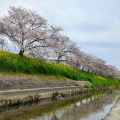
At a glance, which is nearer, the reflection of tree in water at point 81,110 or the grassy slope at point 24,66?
the reflection of tree in water at point 81,110

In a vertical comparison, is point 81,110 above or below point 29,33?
below

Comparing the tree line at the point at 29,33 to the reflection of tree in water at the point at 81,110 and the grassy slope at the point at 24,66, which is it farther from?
the reflection of tree in water at the point at 81,110

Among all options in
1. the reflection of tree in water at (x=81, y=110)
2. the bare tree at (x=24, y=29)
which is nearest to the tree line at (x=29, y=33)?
the bare tree at (x=24, y=29)

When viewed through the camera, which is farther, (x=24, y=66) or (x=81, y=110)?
(x=24, y=66)

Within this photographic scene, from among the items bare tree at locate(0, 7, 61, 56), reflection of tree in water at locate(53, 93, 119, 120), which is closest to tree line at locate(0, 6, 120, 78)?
bare tree at locate(0, 7, 61, 56)

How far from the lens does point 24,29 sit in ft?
112

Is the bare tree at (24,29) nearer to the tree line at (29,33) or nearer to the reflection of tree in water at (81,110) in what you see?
the tree line at (29,33)

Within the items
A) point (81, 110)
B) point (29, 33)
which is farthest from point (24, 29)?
point (81, 110)

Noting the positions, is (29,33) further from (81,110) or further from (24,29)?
(81,110)

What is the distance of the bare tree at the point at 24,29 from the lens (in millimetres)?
33562

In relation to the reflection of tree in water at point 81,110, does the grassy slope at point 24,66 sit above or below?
above

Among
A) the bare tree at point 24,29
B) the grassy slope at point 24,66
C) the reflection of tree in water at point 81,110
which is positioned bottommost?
the reflection of tree in water at point 81,110

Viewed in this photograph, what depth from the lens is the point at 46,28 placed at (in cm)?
3641

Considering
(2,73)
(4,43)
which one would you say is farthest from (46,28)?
(2,73)
